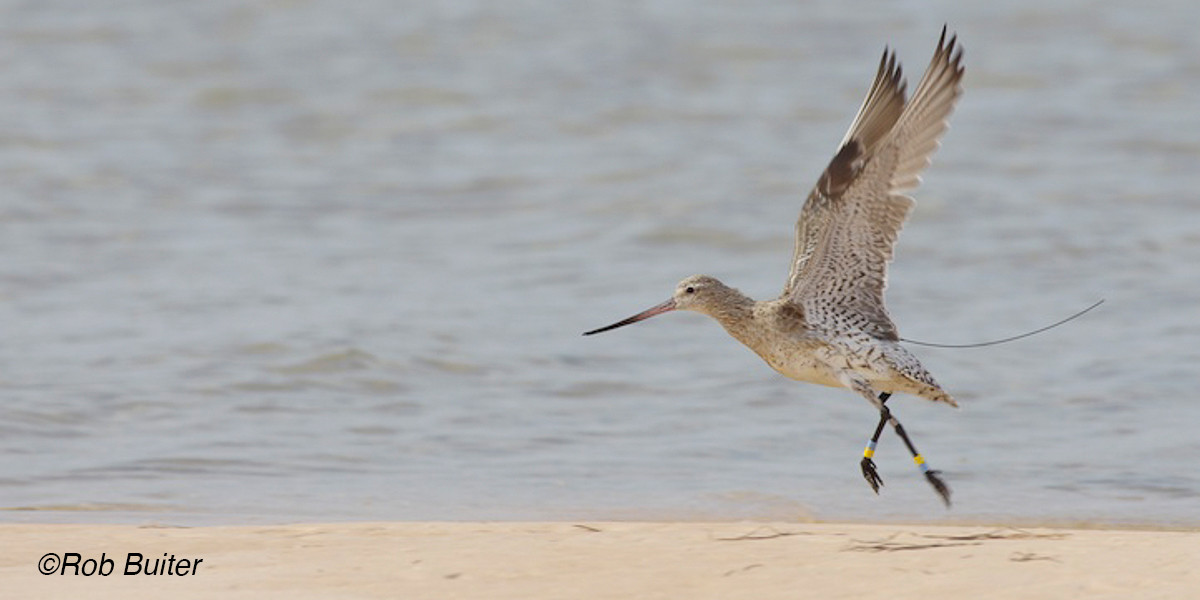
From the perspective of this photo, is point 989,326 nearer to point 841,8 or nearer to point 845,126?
point 845,126

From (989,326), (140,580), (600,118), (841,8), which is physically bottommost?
(140,580)

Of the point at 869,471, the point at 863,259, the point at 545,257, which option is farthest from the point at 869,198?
the point at 545,257

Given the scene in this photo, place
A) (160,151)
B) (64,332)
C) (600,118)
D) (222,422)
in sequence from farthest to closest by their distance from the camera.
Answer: (600,118)
(160,151)
(64,332)
(222,422)

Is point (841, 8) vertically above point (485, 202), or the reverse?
point (841, 8)

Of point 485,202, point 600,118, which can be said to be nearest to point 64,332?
point 485,202

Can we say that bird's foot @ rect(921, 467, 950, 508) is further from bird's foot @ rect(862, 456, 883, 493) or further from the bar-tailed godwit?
bird's foot @ rect(862, 456, 883, 493)

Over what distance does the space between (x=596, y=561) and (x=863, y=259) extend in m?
1.61

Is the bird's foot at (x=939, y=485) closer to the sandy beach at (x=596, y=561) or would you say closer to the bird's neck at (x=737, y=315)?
the sandy beach at (x=596, y=561)

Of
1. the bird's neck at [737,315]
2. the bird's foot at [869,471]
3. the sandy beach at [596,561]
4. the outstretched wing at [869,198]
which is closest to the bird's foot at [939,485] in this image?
the bird's foot at [869,471]

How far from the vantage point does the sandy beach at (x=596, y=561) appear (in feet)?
14.0

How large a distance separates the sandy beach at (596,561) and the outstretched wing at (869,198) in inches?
35.7

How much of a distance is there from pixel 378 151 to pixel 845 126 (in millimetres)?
2951

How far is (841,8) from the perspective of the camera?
47.0 feet

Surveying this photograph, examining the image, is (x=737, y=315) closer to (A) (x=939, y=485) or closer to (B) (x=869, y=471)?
(B) (x=869, y=471)
